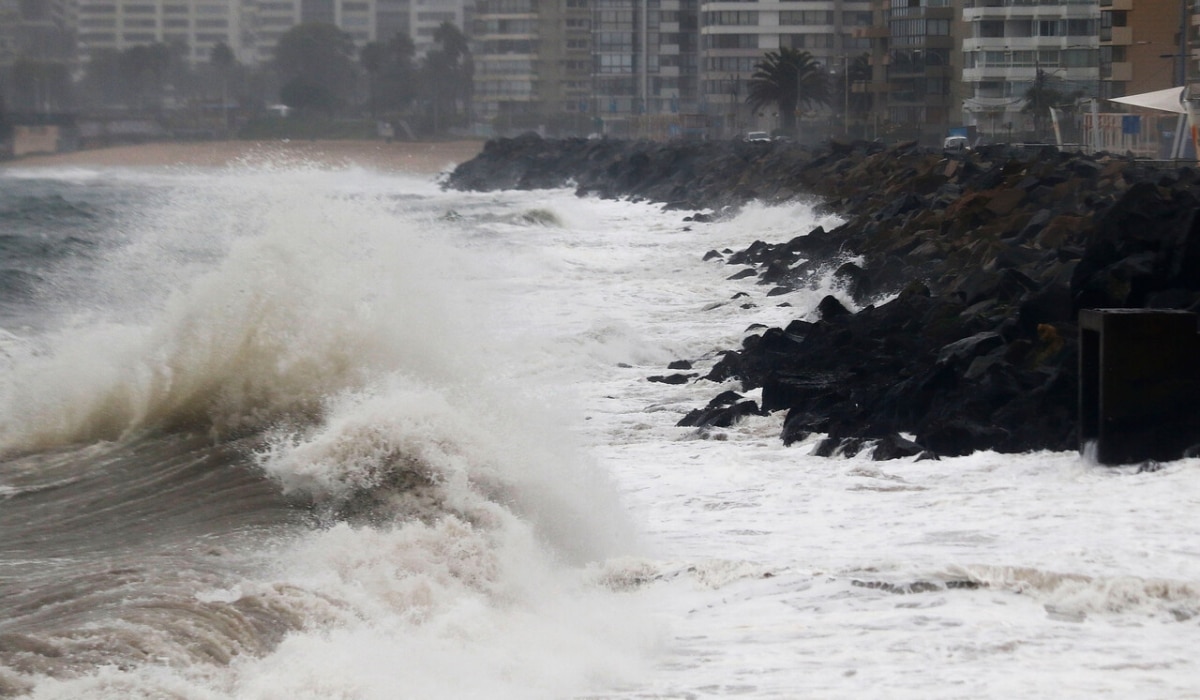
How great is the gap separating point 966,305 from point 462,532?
6.56 m

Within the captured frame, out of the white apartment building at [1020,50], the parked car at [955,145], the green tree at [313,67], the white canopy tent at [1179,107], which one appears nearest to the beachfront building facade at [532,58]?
the green tree at [313,67]

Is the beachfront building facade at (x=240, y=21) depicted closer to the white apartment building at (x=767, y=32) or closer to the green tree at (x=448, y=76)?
the green tree at (x=448, y=76)

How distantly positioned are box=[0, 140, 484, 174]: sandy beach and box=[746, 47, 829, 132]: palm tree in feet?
70.5

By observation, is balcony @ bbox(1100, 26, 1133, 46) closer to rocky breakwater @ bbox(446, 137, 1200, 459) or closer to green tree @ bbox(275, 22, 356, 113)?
rocky breakwater @ bbox(446, 137, 1200, 459)

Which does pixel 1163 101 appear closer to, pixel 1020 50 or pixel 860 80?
pixel 1020 50

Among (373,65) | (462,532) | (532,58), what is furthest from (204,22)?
(462,532)

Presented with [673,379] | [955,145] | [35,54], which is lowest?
[673,379]

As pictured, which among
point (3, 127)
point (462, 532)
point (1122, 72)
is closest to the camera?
point (462, 532)

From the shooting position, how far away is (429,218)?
4059 cm

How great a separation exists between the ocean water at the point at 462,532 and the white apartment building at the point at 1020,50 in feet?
151

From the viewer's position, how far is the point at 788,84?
Answer: 7069cm

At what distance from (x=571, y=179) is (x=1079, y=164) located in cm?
3982

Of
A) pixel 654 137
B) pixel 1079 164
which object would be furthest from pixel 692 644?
pixel 654 137

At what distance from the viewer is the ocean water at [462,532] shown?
5598mm
